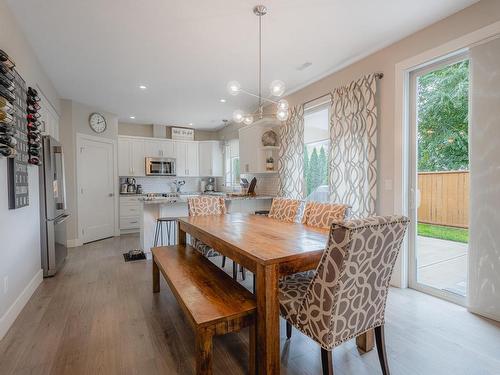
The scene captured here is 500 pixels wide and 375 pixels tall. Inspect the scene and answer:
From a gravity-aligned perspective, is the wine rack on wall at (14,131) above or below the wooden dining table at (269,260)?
above

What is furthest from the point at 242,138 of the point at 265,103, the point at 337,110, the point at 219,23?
the point at 219,23

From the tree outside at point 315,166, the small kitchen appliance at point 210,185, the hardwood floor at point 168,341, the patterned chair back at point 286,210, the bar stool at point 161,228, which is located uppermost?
the tree outside at point 315,166

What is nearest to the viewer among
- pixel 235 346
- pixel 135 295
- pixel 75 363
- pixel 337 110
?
pixel 75 363

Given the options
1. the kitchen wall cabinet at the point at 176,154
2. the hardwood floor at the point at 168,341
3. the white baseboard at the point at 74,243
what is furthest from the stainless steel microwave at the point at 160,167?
the hardwood floor at the point at 168,341

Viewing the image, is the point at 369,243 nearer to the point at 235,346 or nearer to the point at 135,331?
the point at 235,346

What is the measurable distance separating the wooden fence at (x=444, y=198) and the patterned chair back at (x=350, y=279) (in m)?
1.65

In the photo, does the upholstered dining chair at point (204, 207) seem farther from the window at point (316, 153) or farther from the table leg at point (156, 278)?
the window at point (316, 153)

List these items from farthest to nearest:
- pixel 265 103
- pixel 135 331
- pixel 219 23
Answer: pixel 265 103 < pixel 219 23 < pixel 135 331

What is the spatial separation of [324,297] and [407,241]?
2081 mm

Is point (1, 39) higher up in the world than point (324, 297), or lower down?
higher up

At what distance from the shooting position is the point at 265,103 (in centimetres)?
491

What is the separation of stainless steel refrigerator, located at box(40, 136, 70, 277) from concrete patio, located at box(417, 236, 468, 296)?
4261 millimetres

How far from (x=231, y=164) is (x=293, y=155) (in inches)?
107

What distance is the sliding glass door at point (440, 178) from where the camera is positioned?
8.20 ft
